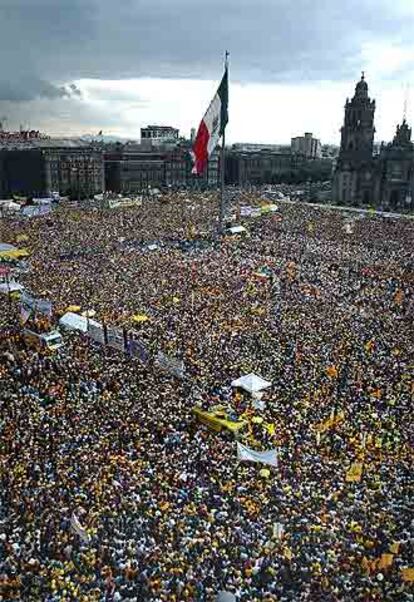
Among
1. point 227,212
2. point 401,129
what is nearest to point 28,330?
point 227,212

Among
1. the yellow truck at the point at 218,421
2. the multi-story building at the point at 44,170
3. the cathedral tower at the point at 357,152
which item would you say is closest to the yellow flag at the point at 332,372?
the yellow truck at the point at 218,421

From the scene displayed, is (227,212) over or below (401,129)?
below

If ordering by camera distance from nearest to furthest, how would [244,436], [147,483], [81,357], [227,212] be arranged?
[147,483] → [244,436] → [81,357] → [227,212]

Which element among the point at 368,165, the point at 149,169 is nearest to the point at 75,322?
the point at 368,165

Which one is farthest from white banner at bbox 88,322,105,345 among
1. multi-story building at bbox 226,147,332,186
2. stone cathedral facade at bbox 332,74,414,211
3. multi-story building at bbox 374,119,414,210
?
multi-story building at bbox 226,147,332,186

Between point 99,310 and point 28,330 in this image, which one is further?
point 99,310

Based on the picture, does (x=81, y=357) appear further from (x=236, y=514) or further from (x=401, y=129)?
(x=401, y=129)
